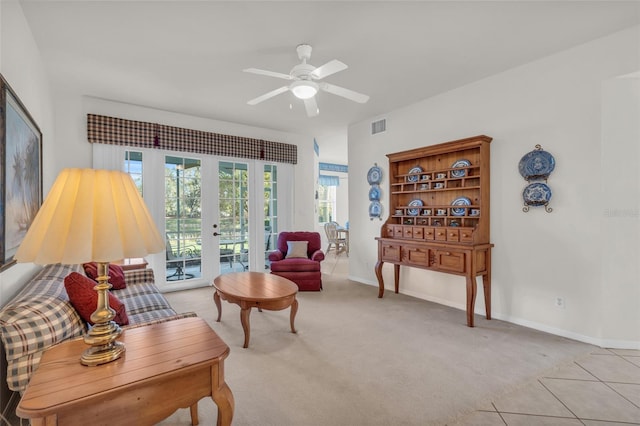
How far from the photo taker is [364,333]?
2945 millimetres

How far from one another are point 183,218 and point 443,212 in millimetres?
3643

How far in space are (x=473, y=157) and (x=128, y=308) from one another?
3678 mm

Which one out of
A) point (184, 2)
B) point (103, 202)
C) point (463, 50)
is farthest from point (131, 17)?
point (463, 50)

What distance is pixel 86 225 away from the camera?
1.07 metres

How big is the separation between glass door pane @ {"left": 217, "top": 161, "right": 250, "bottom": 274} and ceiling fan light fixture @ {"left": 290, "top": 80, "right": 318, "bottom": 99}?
9.10 ft

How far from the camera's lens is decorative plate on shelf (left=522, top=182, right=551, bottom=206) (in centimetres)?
293

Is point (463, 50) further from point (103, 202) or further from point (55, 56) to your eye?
point (55, 56)

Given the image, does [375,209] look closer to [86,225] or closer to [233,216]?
[233,216]

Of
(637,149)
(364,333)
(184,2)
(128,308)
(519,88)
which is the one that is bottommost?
(364,333)

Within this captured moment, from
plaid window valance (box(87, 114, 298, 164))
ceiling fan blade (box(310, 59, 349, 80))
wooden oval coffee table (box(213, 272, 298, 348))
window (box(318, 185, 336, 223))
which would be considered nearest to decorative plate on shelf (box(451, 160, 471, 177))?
ceiling fan blade (box(310, 59, 349, 80))

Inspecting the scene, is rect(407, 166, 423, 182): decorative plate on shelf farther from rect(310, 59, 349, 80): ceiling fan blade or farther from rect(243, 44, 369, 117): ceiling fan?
rect(310, 59, 349, 80): ceiling fan blade

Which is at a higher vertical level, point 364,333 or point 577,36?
point 577,36

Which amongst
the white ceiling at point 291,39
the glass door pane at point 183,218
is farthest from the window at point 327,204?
the white ceiling at point 291,39

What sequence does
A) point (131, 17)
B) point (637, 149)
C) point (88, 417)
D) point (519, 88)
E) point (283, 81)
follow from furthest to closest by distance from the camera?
point (283, 81)
point (519, 88)
point (637, 149)
point (131, 17)
point (88, 417)
